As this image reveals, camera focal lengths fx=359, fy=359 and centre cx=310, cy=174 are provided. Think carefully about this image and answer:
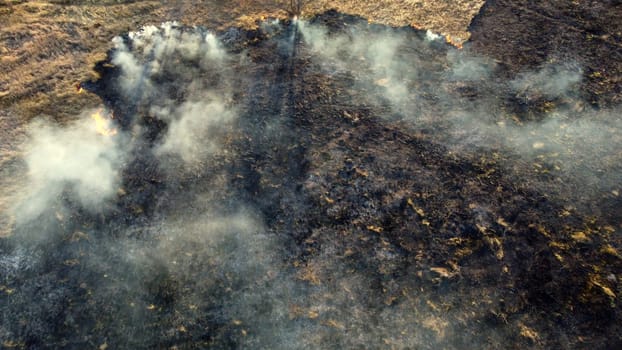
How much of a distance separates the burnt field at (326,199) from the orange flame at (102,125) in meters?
0.03

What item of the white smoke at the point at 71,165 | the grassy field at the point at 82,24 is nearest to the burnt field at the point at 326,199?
the white smoke at the point at 71,165

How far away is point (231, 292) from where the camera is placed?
11.9ft

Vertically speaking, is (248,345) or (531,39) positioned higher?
(531,39)

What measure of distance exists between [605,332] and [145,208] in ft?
15.9

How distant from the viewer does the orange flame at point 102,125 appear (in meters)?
4.84

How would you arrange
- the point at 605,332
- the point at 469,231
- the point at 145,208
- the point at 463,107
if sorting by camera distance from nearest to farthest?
1. the point at 605,332
2. the point at 469,231
3. the point at 145,208
4. the point at 463,107

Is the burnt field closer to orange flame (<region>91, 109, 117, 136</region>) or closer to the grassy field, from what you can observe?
orange flame (<region>91, 109, 117, 136</region>)

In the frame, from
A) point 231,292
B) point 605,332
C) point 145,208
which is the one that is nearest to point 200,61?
point 145,208

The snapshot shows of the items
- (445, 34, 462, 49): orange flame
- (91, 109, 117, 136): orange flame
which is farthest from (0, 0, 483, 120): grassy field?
(91, 109, 117, 136): orange flame

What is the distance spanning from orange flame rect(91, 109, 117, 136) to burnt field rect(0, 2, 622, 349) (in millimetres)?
28

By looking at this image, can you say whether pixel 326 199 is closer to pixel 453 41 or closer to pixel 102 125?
pixel 102 125

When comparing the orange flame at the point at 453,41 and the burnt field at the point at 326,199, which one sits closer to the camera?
the burnt field at the point at 326,199

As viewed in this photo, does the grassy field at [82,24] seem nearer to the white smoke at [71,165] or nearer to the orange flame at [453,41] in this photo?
the orange flame at [453,41]

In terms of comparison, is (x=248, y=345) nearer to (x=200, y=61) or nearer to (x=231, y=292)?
(x=231, y=292)
